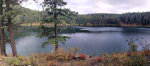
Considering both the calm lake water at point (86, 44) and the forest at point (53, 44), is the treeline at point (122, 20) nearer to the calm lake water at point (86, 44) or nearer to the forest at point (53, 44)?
the calm lake water at point (86, 44)

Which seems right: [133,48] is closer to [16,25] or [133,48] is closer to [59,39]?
[59,39]

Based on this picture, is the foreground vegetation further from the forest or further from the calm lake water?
the calm lake water

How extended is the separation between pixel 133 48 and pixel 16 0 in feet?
28.0

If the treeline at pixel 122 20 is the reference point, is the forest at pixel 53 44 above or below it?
below

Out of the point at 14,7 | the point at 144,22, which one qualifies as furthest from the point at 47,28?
the point at 144,22

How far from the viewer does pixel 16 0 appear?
6.16 metres

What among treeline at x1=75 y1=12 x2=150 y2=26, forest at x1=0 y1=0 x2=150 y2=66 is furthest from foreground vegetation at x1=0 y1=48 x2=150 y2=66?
treeline at x1=75 y1=12 x2=150 y2=26

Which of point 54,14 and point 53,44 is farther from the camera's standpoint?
point 54,14

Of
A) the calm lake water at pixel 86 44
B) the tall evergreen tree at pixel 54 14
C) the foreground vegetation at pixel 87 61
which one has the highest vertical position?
the tall evergreen tree at pixel 54 14

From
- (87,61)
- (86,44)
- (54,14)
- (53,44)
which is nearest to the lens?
(87,61)

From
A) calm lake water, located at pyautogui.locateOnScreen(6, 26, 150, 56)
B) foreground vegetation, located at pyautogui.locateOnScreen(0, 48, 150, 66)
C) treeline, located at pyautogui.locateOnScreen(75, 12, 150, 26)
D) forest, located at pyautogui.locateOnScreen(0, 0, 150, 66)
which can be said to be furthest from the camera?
treeline, located at pyautogui.locateOnScreen(75, 12, 150, 26)

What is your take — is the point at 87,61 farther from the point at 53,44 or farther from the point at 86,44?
the point at 86,44

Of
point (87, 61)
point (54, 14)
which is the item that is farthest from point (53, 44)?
point (87, 61)

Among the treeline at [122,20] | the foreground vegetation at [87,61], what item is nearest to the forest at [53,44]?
the foreground vegetation at [87,61]
